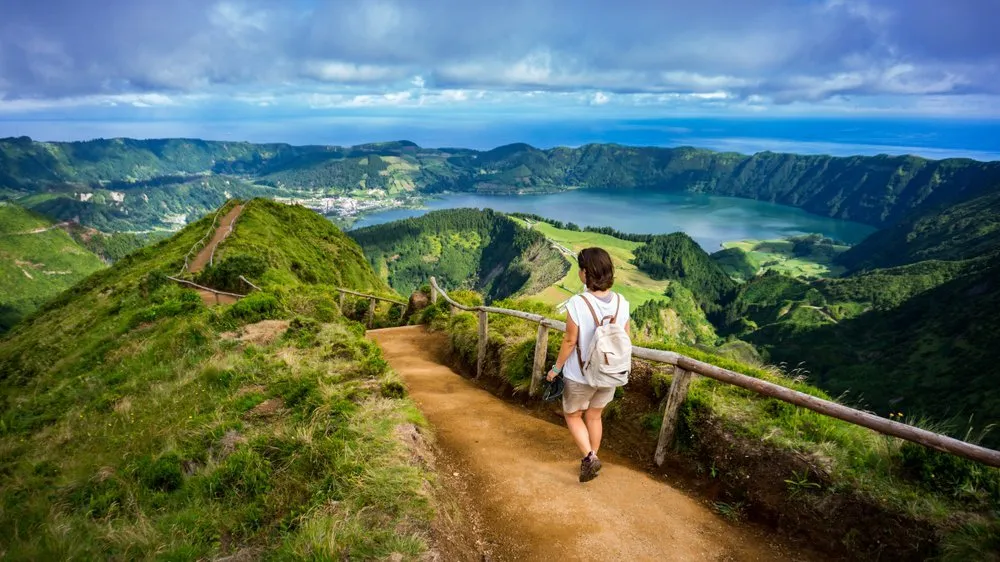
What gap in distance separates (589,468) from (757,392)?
230 cm

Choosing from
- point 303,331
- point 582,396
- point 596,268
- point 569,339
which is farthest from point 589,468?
point 303,331

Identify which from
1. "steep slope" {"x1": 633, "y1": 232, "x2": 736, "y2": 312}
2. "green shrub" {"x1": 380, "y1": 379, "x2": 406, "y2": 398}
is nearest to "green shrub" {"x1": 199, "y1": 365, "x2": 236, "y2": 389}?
"green shrub" {"x1": 380, "y1": 379, "x2": 406, "y2": 398}

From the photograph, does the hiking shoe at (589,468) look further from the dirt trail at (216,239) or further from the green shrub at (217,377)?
the dirt trail at (216,239)

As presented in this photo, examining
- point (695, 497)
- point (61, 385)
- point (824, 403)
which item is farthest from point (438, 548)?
point (61, 385)

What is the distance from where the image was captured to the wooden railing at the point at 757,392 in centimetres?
455

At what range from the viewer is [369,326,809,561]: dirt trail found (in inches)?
206

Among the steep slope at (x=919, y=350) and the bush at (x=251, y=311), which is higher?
the bush at (x=251, y=311)

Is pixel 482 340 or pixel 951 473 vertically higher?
pixel 951 473

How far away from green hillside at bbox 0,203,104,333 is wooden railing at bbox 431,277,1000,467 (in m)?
136

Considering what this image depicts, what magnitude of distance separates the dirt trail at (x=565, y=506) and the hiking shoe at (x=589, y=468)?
126 millimetres

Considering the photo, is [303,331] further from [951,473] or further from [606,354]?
[951,473]

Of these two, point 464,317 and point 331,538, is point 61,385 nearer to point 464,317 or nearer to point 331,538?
point 464,317

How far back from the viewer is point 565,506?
19.2 ft

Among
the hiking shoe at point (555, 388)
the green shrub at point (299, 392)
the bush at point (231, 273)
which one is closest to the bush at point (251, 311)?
the green shrub at point (299, 392)
